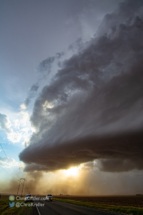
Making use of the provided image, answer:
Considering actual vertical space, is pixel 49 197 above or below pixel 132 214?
below

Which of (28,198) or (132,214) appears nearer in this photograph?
(132,214)

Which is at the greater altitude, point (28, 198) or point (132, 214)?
point (132, 214)

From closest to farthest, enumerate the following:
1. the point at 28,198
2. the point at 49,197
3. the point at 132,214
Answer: the point at 132,214 < the point at 28,198 < the point at 49,197

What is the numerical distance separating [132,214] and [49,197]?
46.1 meters

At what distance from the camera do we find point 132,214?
21984 millimetres

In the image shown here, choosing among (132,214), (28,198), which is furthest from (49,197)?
(132,214)

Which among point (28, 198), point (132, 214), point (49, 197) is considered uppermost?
point (132, 214)

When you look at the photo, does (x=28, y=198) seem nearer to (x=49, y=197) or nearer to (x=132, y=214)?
(x=49, y=197)

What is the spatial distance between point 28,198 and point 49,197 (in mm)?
16524

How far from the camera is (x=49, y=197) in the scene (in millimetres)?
57531

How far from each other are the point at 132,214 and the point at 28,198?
35832 millimetres

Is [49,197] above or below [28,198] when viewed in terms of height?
below

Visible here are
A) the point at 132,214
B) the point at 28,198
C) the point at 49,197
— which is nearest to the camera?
the point at 132,214
